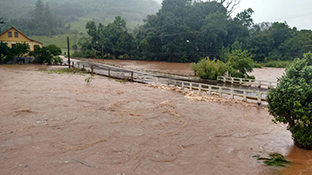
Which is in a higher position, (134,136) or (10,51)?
(10,51)

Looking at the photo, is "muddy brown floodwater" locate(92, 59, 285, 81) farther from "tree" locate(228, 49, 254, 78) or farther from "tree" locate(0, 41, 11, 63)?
"tree" locate(0, 41, 11, 63)

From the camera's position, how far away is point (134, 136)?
32.9ft

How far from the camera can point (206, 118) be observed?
43.4ft

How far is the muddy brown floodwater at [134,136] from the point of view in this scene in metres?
7.38

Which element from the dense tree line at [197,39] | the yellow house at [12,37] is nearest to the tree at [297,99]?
the yellow house at [12,37]

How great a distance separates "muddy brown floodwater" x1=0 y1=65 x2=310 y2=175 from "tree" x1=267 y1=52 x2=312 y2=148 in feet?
2.96

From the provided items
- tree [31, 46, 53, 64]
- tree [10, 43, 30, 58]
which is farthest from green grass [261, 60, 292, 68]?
tree [10, 43, 30, 58]

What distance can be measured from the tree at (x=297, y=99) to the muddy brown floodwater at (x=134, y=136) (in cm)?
90

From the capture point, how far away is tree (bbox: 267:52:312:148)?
309 inches

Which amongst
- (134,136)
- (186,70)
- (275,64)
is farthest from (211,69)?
(275,64)

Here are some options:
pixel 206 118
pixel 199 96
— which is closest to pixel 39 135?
pixel 206 118

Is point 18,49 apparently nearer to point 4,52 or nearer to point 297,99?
point 4,52

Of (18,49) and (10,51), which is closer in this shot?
(10,51)

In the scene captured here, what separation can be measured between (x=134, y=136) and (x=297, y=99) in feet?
22.3
